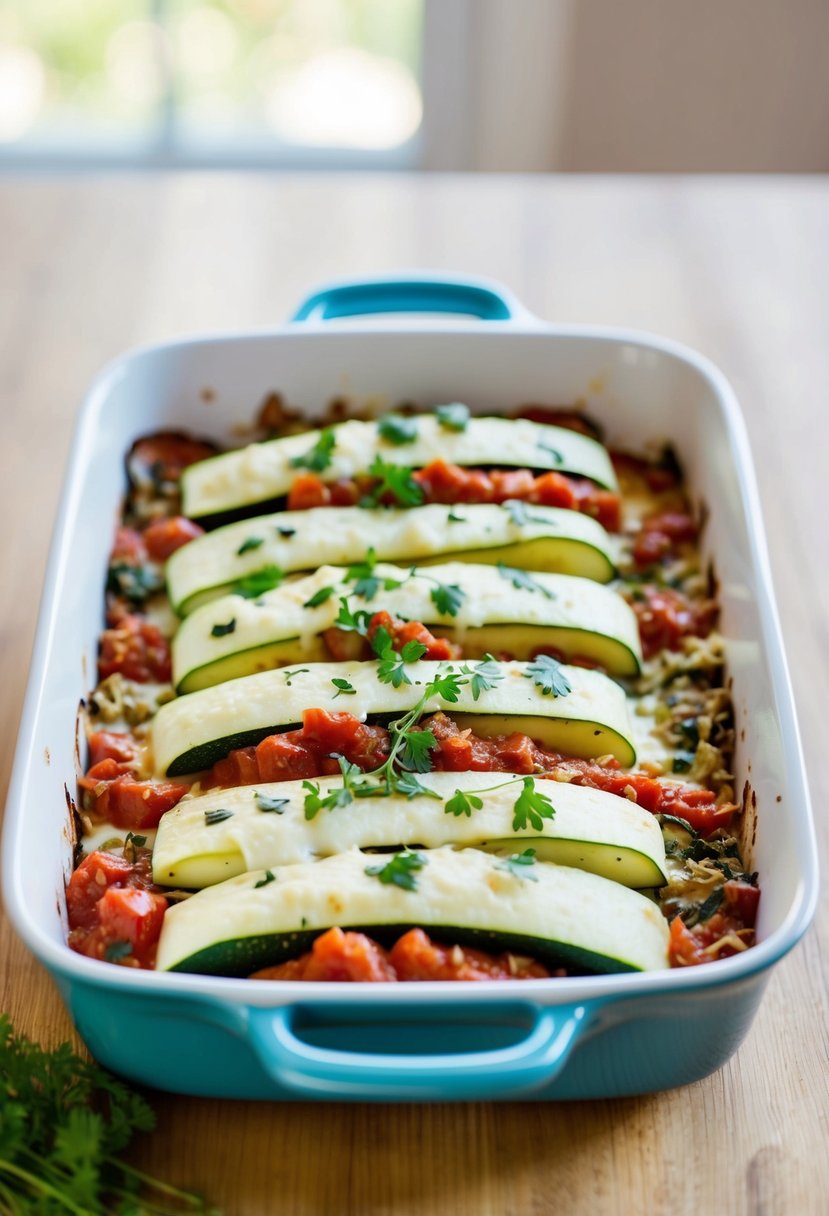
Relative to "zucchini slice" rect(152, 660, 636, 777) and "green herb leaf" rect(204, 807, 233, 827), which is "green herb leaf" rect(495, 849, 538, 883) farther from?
"green herb leaf" rect(204, 807, 233, 827)

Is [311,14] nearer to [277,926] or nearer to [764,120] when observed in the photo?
[764,120]

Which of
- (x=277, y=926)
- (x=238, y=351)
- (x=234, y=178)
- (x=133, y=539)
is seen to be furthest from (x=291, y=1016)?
(x=234, y=178)

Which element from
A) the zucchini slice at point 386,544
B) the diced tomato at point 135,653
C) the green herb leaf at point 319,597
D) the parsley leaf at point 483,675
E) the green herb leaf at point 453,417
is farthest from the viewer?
the green herb leaf at point 453,417

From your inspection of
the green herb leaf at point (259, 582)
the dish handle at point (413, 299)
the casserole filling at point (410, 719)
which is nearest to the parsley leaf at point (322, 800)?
the casserole filling at point (410, 719)

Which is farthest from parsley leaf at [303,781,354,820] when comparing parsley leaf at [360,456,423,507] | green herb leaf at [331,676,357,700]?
parsley leaf at [360,456,423,507]

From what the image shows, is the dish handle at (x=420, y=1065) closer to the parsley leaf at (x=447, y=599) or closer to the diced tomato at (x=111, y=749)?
the diced tomato at (x=111, y=749)

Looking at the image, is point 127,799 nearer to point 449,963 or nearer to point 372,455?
point 449,963
